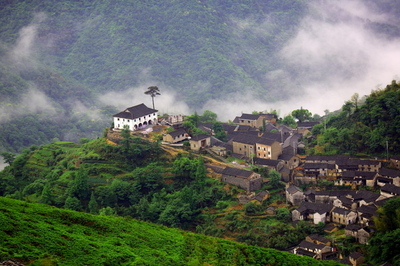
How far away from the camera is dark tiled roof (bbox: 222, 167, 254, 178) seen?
51.9m

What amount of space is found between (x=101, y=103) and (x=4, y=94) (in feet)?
78.1

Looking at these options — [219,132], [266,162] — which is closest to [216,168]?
[266,162]

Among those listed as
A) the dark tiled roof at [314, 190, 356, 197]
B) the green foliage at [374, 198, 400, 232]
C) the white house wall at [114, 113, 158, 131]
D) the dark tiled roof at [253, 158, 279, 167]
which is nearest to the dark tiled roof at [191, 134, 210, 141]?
the dark tiled roof at [253, 158, 279, 167]

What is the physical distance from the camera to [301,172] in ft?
179

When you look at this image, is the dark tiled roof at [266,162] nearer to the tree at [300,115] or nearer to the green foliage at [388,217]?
the green foliage at [388,217]

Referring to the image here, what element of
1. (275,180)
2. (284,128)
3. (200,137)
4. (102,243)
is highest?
(284,128)

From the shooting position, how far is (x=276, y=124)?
72.2 metres

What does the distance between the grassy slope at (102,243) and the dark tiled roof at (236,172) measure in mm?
19225

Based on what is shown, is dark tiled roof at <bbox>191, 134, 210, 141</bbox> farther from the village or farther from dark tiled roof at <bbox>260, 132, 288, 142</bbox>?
dark tiled roof at <bbox>260, 132, 288, 142</bbox>

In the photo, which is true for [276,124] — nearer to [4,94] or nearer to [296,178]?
[296,178]

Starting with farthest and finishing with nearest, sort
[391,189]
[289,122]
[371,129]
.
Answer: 1. [289,122]
2. [371,129]
3. [391,189]

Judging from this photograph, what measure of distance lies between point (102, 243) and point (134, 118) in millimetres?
36597

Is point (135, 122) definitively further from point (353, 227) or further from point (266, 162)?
point (353, 227)

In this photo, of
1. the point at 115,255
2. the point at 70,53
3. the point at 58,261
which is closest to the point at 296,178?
the point at 115,255
